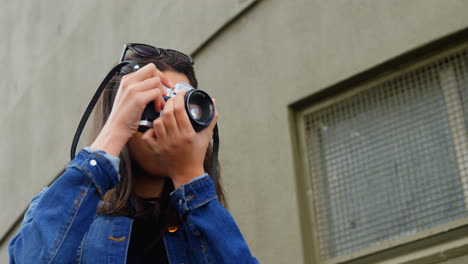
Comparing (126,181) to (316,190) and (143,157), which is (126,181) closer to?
(143,157)

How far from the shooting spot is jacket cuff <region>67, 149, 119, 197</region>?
1.26 metres

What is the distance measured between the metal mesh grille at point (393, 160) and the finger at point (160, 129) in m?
1.39

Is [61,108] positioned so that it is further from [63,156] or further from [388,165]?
[388,165]

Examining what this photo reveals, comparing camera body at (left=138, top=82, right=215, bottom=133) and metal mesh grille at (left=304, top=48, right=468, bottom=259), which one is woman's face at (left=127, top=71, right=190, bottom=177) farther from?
metal mesh grille at (left=304, top=48, right=468, bottom=259)

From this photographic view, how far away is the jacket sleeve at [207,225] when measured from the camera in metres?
1.31

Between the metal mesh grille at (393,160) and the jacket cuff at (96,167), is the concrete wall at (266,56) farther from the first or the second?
the jacket cuff at (96,167)

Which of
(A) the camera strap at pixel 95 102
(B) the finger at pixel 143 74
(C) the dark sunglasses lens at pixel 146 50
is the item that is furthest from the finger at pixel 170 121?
(C) the dark sunglasses lens at pixel 146 50

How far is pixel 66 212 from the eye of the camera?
123 cm

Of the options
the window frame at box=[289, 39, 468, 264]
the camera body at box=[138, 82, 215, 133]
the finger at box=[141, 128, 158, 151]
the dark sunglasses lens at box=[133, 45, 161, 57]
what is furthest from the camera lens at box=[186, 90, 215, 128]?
the window frame at box=[289, 39, 468, 264]

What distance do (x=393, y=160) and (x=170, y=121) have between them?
1.43 m

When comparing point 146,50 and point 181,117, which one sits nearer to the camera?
point 181,117

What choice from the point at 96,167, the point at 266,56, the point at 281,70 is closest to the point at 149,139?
the point at 96,167

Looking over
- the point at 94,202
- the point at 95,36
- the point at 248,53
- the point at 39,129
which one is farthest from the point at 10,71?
the point at 94,202

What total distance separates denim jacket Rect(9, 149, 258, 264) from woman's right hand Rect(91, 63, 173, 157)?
0.04m
